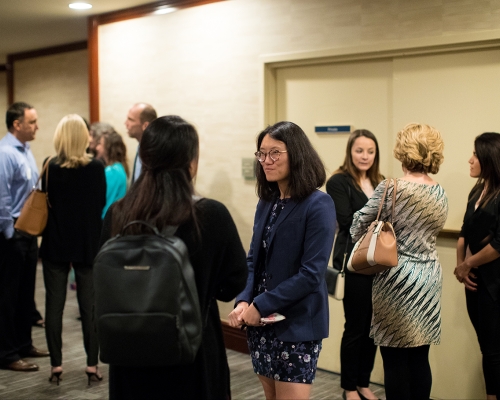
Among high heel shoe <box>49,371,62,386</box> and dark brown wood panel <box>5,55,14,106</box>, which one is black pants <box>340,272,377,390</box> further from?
dark brown wood panel <box>5,55,14,106</box>

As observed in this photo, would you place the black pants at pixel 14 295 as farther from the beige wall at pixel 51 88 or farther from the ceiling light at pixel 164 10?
the beige wall at pixel 51 88

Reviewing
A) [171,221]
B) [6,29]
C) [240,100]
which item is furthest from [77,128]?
[6,29]

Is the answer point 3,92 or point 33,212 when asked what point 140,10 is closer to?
point 33,212

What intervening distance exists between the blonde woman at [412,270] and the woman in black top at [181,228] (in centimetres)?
131

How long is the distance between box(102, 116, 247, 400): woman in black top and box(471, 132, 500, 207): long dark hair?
189cm

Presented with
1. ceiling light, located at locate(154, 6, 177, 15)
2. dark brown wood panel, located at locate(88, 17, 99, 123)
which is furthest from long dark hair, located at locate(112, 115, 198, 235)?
dark brown wood panel, located at locate(88, 17, 99, 123)

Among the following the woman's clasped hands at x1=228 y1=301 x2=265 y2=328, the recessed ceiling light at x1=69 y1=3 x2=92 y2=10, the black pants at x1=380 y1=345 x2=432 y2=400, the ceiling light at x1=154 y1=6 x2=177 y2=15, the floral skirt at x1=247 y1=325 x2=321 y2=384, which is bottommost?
the black pants at x1=380 y1=345 x2=432 y2=400

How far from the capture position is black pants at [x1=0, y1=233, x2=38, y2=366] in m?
4.97

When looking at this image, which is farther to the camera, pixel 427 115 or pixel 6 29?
pixel 6 29

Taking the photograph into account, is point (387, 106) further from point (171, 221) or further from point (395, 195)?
point (171, 221)

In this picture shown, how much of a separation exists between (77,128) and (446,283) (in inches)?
100

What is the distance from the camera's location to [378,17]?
4348 mm

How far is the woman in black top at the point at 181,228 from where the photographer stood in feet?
6.81

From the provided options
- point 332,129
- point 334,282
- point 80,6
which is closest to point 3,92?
point 80,6
